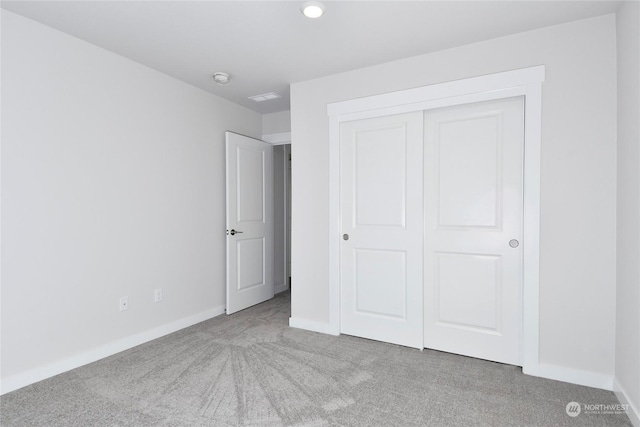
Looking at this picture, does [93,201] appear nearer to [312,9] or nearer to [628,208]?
[312,9]

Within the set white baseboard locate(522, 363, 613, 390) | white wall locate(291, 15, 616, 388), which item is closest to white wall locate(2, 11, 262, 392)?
white wall locate(291, 15, 616, 388)

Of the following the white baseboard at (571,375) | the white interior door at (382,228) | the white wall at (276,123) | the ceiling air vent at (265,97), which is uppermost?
the ceiling air vent at (265,97)

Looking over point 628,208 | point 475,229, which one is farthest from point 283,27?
point 628,208

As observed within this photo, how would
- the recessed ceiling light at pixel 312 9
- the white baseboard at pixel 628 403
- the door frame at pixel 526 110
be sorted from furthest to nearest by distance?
the door frame at pixel 526 110
the recessed ceiling light at pixel 312 9
the white baseboard at pixel 628 403

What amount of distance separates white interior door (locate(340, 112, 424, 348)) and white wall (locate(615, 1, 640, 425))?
1271 millimetres

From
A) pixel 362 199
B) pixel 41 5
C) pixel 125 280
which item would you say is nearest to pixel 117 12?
pixel 41 5

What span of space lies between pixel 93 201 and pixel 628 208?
363cm

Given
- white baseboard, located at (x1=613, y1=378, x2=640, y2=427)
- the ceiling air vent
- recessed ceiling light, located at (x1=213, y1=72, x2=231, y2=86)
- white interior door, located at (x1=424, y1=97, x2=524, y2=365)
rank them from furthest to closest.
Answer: the ceiling air vent
recessed ceiling light, located at (x1=213, y1=72, x2=231, y2=86)
white interior door, located at (x1=424, y1=97, x2=524, y2=365)
white baseboard, located at (x1=613, y1=378, x2=640, y2=427)

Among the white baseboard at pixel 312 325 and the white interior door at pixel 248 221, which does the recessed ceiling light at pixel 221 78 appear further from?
the white baseboard at pixel 312 325

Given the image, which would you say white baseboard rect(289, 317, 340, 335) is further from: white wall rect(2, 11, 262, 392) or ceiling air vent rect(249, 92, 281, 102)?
ceiling air vent rect(249, 92, 281, 102)

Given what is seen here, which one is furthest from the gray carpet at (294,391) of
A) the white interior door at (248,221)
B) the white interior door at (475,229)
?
the white interior door at (248,221)

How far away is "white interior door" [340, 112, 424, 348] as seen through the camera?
9.80ft

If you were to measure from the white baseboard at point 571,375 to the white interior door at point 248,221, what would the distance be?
2862 millimetres

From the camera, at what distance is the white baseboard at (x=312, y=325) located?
11.0 ft
